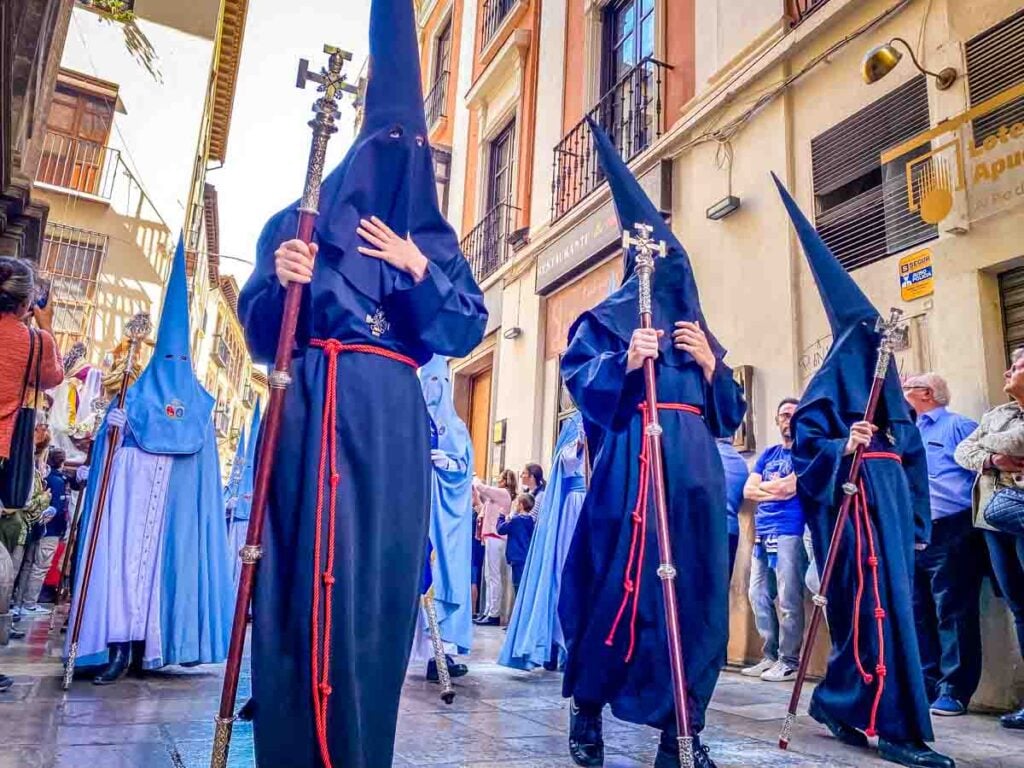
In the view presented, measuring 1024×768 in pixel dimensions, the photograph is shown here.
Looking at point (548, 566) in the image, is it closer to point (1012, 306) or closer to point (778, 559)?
point (778, 559)

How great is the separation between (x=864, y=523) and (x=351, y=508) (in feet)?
8.15

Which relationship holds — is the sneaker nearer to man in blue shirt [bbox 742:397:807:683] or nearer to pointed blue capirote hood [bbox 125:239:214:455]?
man in blue shirt [bbox 742:397:807:683]

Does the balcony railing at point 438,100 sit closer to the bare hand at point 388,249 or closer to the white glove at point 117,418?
the white glove at point 117,418

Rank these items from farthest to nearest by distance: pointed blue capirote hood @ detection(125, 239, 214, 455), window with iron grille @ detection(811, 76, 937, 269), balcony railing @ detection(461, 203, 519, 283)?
balcony railing @ detection(461, 203, 519, 283), window with iron grille @ detection(811, 76, 937, 269), pointed blue capirote hood @ detection(125, 239, 214, 455)

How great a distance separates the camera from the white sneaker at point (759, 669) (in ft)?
18.5

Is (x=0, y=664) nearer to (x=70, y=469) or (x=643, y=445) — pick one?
(x=643, y=445)

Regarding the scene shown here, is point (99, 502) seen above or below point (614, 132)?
below

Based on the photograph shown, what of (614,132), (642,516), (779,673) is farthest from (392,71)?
(614,132)

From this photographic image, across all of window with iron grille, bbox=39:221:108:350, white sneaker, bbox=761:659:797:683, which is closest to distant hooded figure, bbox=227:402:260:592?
white sneaker, bbox=761:659:797:683

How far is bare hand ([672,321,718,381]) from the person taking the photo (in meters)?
3.09

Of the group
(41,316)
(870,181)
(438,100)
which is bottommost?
(41,316)

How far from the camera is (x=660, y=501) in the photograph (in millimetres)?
2600

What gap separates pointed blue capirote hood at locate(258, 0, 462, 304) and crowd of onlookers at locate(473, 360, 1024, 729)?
2.80m

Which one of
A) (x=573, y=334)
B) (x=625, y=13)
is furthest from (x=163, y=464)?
(x=625, y=13)
